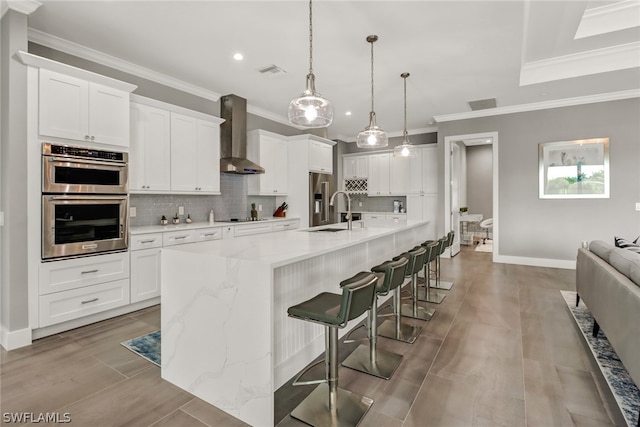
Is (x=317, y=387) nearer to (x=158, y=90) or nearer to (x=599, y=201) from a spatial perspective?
(x=158, y=90)

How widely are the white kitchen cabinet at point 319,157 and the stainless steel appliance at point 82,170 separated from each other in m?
3.33

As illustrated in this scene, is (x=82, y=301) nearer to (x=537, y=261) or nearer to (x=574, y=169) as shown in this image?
(x=537, y=261)

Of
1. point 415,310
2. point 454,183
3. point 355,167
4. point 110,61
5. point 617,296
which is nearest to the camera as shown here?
point 617,296

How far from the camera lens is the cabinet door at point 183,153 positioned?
4117 mm

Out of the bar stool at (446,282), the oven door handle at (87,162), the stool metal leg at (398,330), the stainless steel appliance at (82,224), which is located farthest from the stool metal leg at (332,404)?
the oven door handle at (87,162)

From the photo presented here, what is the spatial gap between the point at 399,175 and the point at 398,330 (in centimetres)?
523

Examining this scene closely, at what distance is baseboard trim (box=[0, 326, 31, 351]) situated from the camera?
2.60 m

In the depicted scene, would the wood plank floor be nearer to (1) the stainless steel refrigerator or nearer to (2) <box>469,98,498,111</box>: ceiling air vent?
(1) the stainless steel refrigerator

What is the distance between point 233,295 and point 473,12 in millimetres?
3188

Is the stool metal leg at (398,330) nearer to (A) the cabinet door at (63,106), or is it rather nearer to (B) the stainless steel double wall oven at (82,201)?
(B) the stainless steel double wall oven at (82,201)

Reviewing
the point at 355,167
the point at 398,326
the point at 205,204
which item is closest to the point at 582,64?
the point at 398,326

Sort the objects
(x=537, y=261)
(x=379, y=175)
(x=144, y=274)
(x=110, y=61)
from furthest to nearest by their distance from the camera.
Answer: (x=379, y=175) < (x=537, y=261) < (x=110, y=61) < (x=144, y=274)

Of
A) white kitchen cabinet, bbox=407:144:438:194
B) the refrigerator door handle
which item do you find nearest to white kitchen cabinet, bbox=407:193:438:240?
white kitchen cabinet, bbox=407:144:438:194

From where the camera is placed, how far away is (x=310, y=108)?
2605 mm
